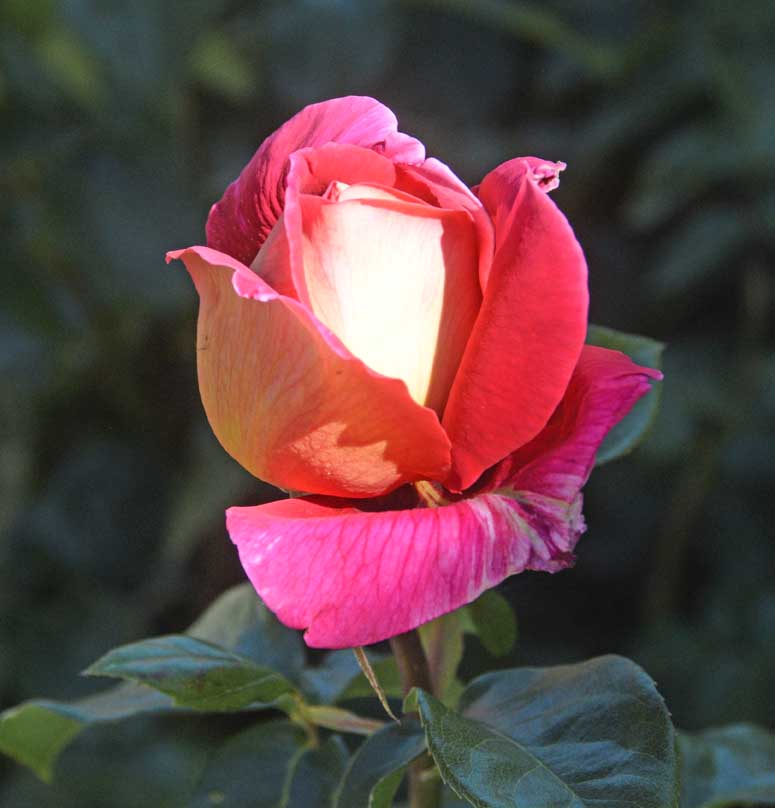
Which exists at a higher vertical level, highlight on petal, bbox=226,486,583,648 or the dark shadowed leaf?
highlight on petal, bbox=226,486,583,648

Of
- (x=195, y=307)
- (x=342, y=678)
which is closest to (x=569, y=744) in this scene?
(x=342, y=678)

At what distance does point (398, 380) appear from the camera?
1.47 feet

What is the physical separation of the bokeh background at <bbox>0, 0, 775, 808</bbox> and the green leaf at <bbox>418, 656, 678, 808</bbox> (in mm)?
1135

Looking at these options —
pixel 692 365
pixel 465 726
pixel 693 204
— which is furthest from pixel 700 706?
pixel 465 726

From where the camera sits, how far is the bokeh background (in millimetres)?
1659

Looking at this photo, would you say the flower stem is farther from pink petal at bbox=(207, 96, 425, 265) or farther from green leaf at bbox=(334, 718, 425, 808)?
pink petal at bbox=(207, 96, 425, 265)

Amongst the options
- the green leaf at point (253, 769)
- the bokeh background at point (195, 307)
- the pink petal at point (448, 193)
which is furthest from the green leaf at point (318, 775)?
the bokeh background at point (195, 307)

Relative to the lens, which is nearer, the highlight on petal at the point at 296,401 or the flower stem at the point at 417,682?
the highlight on petal at the point at 296,401

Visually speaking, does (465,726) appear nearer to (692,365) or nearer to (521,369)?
(521,369)

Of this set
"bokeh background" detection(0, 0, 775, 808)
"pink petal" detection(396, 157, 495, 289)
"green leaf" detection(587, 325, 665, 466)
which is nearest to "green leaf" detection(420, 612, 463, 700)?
"green leaf" detection(587, 325, 665, 466)

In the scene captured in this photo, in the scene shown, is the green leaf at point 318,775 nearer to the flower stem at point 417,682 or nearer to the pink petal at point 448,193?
the flower stem at point 417,682

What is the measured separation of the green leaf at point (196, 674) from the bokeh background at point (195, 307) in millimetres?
1061

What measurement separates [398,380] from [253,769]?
1.01 feet

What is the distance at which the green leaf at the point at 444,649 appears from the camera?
633mm
